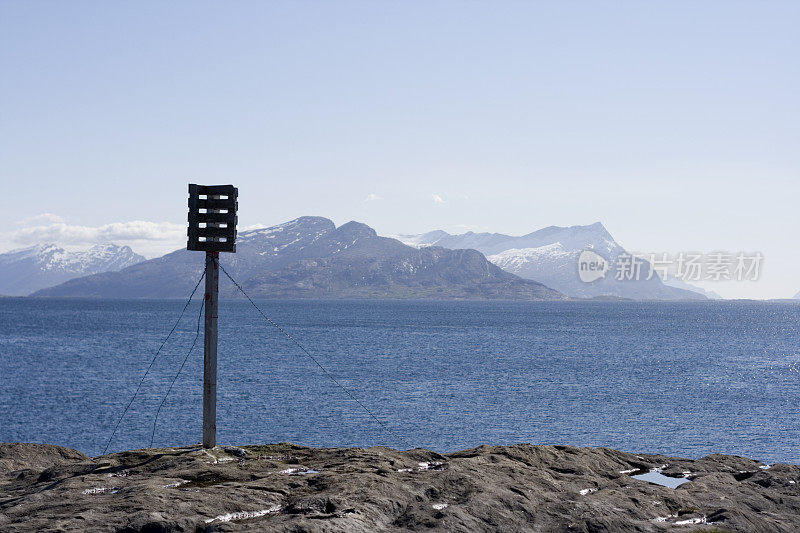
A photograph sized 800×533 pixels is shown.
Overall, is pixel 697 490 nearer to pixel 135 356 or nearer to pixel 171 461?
pixel 171 461

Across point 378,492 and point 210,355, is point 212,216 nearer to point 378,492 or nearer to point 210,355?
point 210,355

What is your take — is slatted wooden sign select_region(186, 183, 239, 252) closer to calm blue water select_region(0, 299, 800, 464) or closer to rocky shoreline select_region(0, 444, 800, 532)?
rocky shoreline select_region(0, 444, 800, 532)

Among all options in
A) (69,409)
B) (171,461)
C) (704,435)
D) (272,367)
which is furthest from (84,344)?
(171,461)

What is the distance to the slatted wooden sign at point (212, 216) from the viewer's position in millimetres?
22391

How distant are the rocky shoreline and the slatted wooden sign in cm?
615

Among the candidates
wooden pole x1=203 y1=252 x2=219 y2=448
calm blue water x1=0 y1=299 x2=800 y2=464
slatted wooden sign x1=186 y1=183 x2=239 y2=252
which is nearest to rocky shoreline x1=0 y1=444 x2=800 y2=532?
wooden pole x1=203 y1=252 x2=219 y2=448

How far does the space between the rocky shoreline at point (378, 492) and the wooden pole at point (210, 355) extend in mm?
651

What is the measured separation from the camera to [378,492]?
16781 millimetres

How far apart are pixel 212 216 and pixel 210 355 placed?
13.9 ft

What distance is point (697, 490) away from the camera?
19859 mm

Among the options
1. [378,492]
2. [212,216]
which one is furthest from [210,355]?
[378,492]

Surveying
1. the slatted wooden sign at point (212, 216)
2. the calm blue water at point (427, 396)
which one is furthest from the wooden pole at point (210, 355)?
the calm blue water at point (427, 396)

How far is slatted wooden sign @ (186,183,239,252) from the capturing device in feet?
73.5

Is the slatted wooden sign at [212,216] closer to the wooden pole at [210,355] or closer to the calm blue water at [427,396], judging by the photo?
the wooden pole at [210,355]
